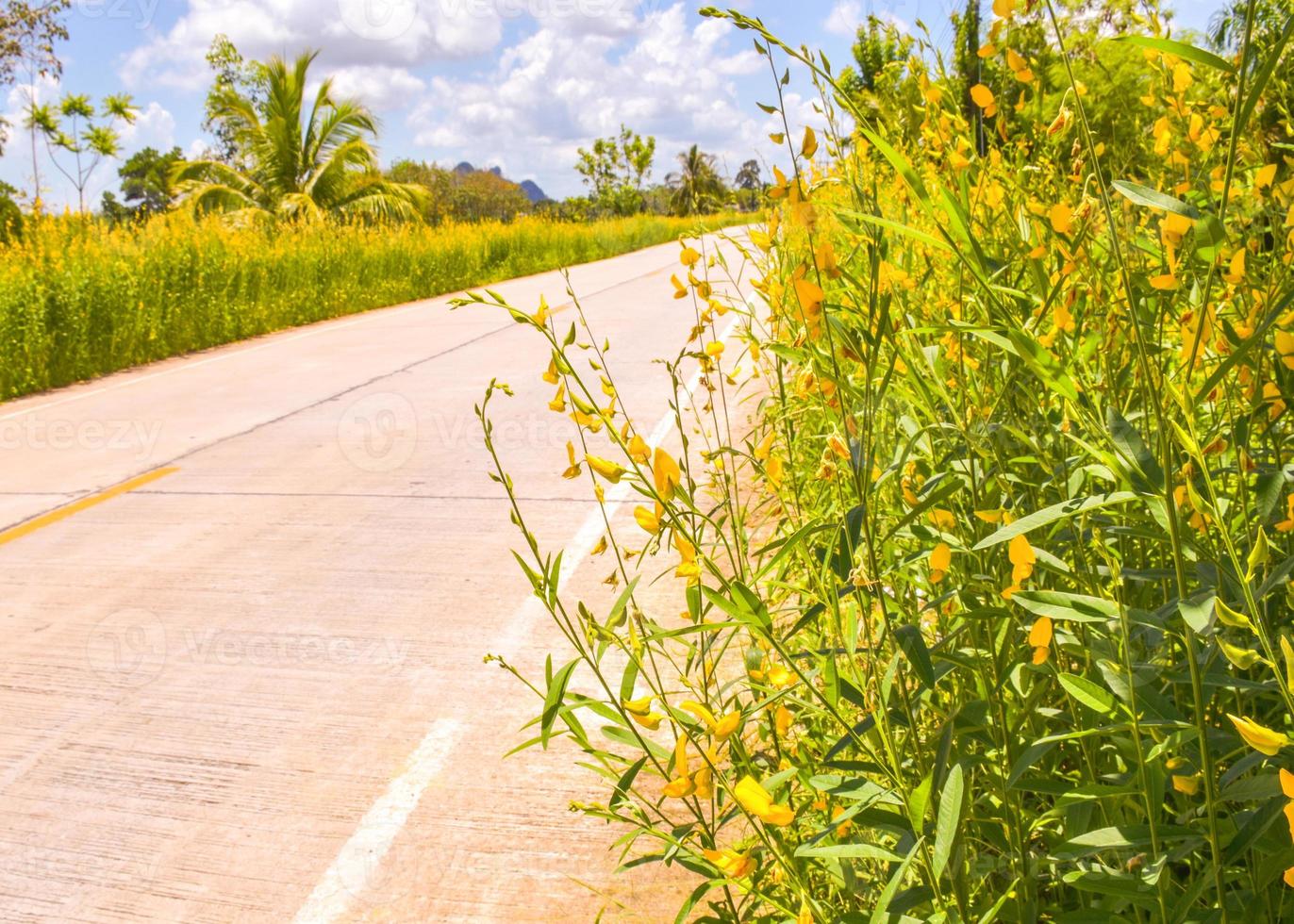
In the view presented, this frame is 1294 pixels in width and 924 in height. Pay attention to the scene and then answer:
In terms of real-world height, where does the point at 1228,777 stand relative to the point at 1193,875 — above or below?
above

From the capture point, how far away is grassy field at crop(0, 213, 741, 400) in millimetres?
11336

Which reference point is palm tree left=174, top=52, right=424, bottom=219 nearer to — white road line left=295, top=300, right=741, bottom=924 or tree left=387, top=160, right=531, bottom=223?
white road line left=295, top=300, right=741, bottom=924

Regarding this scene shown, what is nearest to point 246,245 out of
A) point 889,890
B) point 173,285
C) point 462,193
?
point 173,285

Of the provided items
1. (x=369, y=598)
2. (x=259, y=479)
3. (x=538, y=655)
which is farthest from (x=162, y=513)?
(x=538, y=655)

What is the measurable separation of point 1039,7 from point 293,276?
16.5 metres

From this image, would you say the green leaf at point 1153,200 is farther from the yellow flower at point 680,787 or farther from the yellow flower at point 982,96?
the yellow flower at point 680,787

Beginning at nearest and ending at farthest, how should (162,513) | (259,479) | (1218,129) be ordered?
(1218,129) → (162,513) → (259,479)

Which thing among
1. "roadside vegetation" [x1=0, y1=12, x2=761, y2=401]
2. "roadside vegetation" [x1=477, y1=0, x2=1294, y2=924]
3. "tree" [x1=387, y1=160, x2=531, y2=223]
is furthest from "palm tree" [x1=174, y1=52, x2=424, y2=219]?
"tree" [x1=387, y1=160, x2=531, y2=223]

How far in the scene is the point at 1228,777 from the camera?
1249 mm

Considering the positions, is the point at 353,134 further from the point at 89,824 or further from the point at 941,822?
the point at 941,822

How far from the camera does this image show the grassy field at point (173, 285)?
1134 cm

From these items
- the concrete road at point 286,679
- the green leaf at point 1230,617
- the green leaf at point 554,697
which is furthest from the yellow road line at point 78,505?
the green leaf at point 1230,617

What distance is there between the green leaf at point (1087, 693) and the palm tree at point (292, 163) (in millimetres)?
27293

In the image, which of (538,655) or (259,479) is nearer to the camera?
(538,655)
